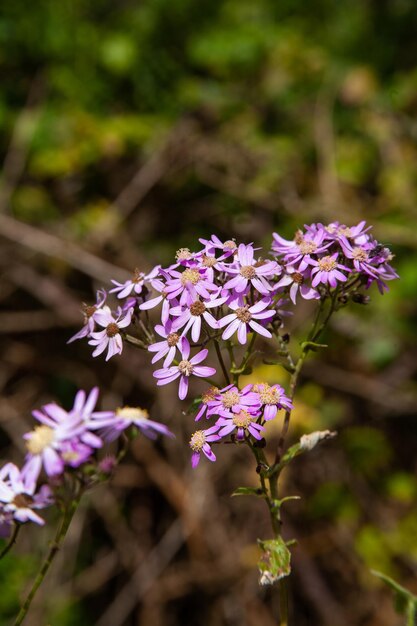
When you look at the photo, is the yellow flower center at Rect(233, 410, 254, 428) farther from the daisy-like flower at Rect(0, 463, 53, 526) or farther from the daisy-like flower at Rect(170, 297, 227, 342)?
the daisy-like flower at Rect(0, 463, 53, 526)

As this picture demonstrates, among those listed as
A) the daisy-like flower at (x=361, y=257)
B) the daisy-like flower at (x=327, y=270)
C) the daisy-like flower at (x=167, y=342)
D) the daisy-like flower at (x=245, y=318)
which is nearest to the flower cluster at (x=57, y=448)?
the daisy-like flower at (x=167, y=342)

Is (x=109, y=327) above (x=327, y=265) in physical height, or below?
below

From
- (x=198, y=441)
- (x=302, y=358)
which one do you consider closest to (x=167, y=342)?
(x=198, y=441)

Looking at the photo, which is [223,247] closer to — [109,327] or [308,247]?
[308,247]

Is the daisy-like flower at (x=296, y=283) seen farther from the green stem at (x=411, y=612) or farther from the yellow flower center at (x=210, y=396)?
the green stem at (x=411, y=612)

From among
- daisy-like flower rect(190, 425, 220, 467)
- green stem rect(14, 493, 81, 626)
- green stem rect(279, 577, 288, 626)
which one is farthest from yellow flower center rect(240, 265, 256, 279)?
green stem rect(279, 577, 288, 626)
